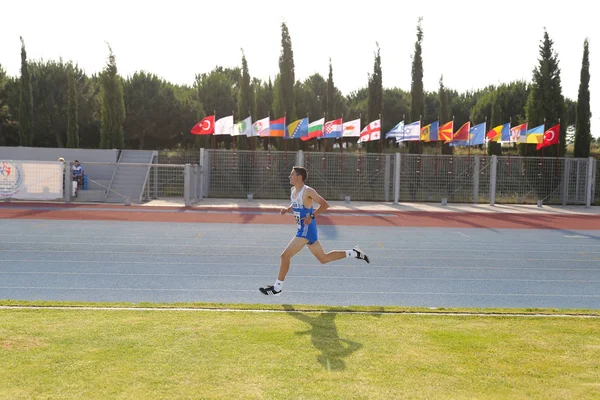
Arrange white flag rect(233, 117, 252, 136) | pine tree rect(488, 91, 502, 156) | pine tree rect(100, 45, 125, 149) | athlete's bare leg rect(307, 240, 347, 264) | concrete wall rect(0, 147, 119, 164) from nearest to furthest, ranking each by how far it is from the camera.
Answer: athlete's bare leg rect(307, 240, 347, 264) → white flag rect(233, 117, 252, 136) → concrete wall rect(0, 147, 119, 164) → pine tree rect(100, 45, 125, 149) → pine tree rect(488, 91, 502, 156)

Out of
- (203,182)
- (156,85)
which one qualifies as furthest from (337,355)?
(156,85)

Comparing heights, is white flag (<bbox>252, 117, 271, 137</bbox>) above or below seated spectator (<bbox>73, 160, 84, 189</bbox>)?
above

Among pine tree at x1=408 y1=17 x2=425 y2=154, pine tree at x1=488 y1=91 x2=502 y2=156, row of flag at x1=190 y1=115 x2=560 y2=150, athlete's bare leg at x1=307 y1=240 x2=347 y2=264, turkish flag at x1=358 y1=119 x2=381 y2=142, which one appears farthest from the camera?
pine tree at x1=488 y1=91 x2=502 y2=156

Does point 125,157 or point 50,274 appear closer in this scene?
point 50,274

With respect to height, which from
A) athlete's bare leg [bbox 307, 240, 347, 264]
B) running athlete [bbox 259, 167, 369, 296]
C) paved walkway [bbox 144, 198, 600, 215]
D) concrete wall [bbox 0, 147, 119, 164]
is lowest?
paved walkway [bbox 144, 198, 600, 215]

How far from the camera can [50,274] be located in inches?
406

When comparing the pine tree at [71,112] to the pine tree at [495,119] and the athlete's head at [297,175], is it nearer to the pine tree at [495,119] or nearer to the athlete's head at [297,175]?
the pine tree at [495,119]

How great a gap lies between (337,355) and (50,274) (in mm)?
6599

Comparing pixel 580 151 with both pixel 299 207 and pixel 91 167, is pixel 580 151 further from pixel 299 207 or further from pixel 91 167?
pixel 299 207

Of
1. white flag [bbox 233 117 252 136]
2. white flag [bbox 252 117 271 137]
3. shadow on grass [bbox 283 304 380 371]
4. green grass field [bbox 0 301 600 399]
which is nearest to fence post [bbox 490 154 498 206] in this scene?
white flag [bbox 252 117 271 137]

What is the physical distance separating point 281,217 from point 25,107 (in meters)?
21.7

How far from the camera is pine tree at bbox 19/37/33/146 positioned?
35.2 metres

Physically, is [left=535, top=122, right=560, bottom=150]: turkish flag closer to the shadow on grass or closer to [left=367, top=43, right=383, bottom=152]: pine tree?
[left=367, top=43, right=383, bottom=152]: pine tree

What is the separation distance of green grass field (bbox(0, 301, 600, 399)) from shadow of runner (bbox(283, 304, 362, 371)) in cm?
2
